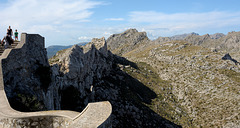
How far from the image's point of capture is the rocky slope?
4775 centimetres

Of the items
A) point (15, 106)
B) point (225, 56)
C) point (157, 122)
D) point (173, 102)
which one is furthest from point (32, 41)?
point (225, 56)

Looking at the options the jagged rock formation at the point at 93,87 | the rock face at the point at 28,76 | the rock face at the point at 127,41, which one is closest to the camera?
the rock face at the point at 28,76

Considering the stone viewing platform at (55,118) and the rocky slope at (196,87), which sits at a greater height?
the stone viewing platform at (55,118)

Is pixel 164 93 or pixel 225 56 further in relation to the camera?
pixel 225 56

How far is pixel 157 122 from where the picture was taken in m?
44.1

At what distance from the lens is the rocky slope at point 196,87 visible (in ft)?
157

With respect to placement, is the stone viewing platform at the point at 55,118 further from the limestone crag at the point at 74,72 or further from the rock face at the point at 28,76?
the limestone crag at the point at 74,72

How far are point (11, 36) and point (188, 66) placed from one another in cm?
7474

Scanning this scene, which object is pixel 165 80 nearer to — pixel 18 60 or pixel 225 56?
pixel 225 56

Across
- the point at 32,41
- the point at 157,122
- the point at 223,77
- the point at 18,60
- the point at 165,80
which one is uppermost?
the point at 32,41

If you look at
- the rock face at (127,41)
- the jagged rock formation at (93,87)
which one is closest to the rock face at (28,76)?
the jagged rock formation at (93,87)

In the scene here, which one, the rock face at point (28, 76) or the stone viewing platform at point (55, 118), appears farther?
the rock face at point (28, 76)

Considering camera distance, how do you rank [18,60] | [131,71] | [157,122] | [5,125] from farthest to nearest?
[131,71]
[157,122]
[18,60]
[5,125]

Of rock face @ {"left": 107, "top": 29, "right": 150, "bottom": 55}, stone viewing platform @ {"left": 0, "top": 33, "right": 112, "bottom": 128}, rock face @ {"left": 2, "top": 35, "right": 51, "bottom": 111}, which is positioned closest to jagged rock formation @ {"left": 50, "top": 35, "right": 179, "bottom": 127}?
rock face @ {"left": 2, "top": 35, "right": 51, "bottom": 111}
